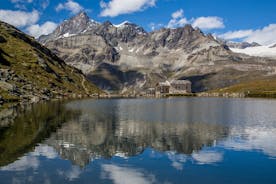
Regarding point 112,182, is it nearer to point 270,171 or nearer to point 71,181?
point 71,181

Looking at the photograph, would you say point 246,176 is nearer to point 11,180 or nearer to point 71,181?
point 71,181

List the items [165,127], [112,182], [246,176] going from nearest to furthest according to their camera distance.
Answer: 1. [112,182]
2. [246,176]
3. [165,127]

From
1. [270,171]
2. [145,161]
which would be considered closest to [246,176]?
[270,171]

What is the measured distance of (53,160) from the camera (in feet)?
195

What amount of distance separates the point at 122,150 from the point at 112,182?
21884 millimetres

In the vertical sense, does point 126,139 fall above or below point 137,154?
above

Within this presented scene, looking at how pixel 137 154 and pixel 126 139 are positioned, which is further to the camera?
pixel 126 139

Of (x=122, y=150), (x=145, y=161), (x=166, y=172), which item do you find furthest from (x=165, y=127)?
(x=166, y=172)

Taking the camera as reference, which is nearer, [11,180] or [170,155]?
[11,180]

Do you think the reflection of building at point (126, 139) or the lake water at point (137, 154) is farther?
the reflection of building at point (126, 139)

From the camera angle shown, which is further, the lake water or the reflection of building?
the reflection of building

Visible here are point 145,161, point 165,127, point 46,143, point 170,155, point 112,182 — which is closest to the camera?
point 112,182

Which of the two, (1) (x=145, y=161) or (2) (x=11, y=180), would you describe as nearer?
(2) (x=11, y=180)

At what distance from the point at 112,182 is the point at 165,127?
56.6 metres
